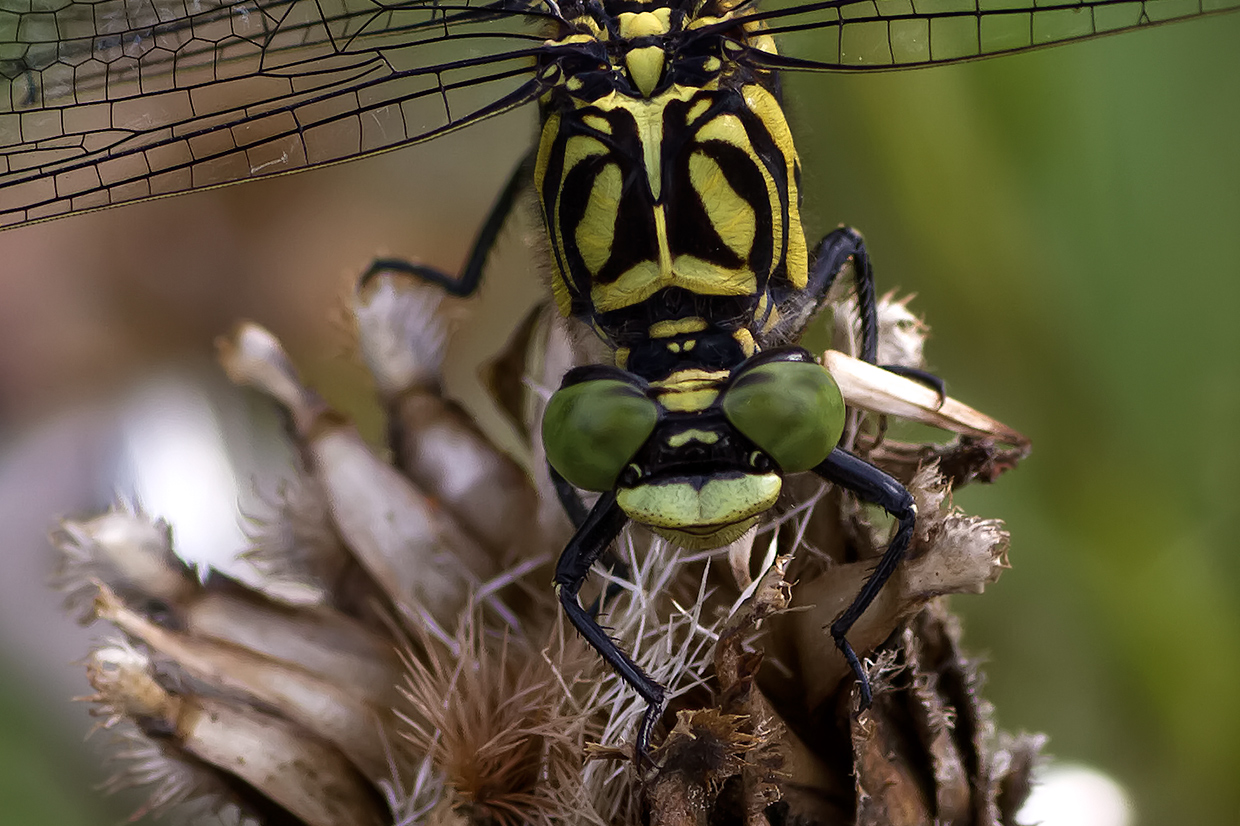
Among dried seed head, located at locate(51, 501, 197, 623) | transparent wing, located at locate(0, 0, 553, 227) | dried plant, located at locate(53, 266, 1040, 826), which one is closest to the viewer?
dried plant, located at locate(53, 266, 1040, 826)

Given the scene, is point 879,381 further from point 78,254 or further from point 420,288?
point 78,254

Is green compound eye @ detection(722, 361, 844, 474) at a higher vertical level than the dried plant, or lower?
higher

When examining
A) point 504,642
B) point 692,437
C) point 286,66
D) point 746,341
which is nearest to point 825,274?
point 746,341

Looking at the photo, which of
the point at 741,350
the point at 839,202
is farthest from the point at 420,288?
the point at 839,202

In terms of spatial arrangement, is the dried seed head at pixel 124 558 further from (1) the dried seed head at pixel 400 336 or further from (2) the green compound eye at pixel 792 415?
(2) the green compound eye at pixel 792 415

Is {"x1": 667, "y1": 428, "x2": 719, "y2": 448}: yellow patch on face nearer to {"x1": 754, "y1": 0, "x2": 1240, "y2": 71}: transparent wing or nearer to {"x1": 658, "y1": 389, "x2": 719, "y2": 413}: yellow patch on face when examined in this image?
{"x1": 658, "y1": 389, "x2": 719, "y2": 413}: yellow patch on face

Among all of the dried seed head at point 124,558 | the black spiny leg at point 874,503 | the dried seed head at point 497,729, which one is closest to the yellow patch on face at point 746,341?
the black spiny leg at point 874,503

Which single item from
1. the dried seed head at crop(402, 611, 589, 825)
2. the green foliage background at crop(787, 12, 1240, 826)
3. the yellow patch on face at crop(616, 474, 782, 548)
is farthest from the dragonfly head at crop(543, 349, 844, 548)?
the green foliage background at crop(787, 12, 1240, 826)
